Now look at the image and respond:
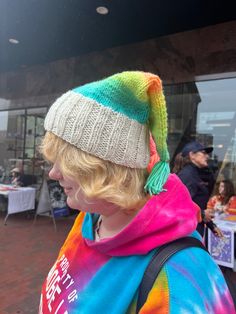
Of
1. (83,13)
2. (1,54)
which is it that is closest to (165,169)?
(83,13)

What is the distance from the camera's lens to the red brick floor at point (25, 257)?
3230 millimetres

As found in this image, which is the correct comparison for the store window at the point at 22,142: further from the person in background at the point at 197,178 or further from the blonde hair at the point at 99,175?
the blonde hair at the point at 99,175

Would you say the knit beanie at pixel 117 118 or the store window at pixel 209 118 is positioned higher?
the store window at pixel 209 118

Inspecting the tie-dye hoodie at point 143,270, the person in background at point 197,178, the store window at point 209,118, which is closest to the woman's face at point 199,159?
the person in background at point 197,178

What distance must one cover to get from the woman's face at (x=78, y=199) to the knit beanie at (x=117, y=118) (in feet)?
0.37

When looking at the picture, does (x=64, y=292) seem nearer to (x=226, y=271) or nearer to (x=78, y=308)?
(x=78, y=308)

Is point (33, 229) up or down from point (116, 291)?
down

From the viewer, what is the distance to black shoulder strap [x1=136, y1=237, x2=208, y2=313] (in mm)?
704

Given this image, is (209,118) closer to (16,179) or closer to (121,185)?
(16,179)

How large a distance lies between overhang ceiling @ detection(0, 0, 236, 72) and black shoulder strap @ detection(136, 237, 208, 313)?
4.49 metres

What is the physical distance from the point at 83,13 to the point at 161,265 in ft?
16.7

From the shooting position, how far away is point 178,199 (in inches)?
33.9

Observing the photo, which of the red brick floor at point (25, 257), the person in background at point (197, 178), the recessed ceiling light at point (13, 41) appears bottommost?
the red brick floor at point (25, 257)

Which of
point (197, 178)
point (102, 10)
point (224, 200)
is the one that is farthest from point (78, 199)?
point (102, 10)
